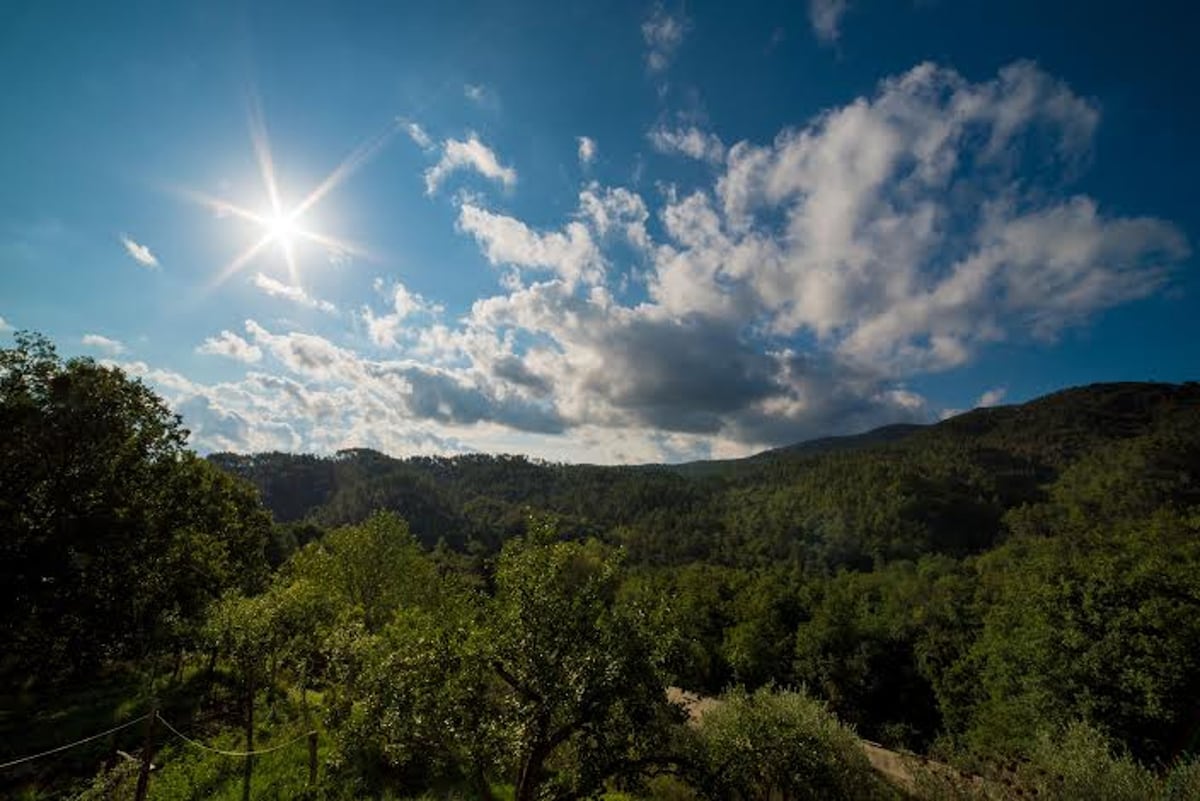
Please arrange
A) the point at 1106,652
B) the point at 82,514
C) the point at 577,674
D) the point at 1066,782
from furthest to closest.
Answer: the point at 1106,652, the point at 82,514, the point at 1066,782, the point at 577,674

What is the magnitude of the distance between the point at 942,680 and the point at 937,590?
155 feet

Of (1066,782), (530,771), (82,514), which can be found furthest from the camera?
(82,514)

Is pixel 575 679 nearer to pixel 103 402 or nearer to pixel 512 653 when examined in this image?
pixel 512 653

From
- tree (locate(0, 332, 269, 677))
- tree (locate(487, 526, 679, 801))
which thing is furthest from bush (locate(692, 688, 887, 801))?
tree (locate(0, 332, 269, 677))

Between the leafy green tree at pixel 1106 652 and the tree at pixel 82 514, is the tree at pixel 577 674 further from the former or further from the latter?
the leafy green tree at pixel 1106 652

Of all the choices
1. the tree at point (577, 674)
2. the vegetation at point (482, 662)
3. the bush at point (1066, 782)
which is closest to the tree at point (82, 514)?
the vegetation at point (482, 662)

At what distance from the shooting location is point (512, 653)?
14250 millimetres

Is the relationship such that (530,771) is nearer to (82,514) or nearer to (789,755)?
(789,755)

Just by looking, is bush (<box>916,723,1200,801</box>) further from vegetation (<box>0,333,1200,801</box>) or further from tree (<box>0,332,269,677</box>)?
tree (<box>0,332,269,677</box>)

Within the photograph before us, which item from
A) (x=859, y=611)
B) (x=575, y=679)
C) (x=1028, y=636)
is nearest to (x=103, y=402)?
(x=575, y=679)

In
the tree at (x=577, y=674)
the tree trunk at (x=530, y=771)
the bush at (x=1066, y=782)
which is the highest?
the tree at (x=577, y=674)

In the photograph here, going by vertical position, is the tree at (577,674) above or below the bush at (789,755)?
above

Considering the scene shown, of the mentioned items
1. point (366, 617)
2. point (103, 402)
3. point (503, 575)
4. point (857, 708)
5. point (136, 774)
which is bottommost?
point (857, 708)

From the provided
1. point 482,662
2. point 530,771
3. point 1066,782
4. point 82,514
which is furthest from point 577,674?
point 82,514
